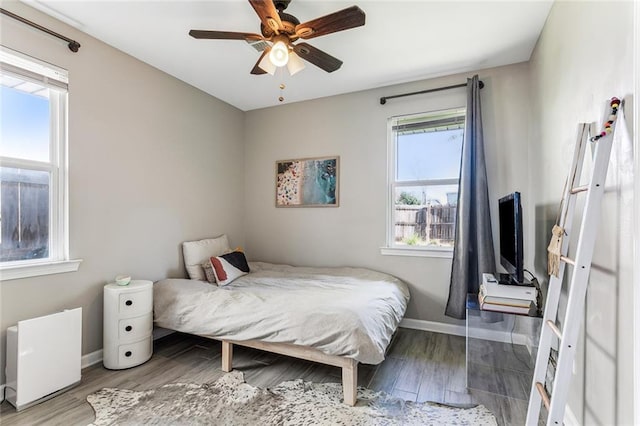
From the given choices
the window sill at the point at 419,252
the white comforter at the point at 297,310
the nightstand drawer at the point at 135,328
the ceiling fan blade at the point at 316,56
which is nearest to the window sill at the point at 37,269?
the nightstand drawer at the point at 135,328

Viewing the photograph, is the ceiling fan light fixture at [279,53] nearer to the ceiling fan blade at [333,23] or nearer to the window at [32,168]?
the ceiling fan blade at [333,23]

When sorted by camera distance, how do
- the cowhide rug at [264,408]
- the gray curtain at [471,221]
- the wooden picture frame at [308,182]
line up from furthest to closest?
the wooden picture frame at [308,182]
the gray curtain at [471,221]
the cowhide rug at [264,408]

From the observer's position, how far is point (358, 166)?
3572 mm

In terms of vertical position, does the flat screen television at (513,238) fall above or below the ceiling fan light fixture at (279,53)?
below

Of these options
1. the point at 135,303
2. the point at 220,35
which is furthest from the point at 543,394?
the point at 135,303

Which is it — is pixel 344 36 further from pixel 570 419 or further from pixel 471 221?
pixel 570 419

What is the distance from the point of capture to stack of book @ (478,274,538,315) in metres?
1.99

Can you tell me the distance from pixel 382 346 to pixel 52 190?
2651 mm

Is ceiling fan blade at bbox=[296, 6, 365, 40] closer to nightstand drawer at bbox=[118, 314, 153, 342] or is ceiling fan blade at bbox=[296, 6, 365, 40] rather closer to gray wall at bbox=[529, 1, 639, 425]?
gray wall at bbox=[529, 1, 639, 425]

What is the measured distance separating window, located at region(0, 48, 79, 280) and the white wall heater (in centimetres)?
37

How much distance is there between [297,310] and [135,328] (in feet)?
4.46

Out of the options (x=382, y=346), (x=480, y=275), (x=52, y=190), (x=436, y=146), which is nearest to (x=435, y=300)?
(x=480, y=275)

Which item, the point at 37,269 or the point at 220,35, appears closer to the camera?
the point at 220,35

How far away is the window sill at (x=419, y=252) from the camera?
313 centimetres
